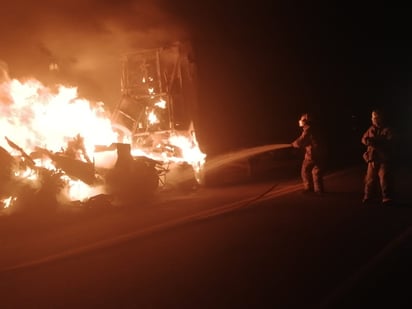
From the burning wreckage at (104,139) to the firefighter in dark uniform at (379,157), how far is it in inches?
213

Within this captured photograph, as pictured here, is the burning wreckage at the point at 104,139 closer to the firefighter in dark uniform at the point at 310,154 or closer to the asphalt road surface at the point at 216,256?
the asphalt road surface at the point at 216,256

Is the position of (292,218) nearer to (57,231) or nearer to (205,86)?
(57,231)

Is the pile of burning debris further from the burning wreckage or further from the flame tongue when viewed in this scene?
the flame tongue

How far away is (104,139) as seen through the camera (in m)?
13.2

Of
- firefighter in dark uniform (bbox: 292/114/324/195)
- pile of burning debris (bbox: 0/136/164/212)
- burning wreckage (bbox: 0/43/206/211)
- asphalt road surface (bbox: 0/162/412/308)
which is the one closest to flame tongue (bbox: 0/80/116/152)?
burning wreckage (bbox: 0/43/206/211)

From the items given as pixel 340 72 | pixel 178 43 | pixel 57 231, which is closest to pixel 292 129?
pixel 340 72

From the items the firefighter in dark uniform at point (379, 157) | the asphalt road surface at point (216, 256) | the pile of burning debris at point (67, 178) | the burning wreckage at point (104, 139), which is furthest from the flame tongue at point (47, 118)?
the firefighter in dark uniform at point (379, 157)

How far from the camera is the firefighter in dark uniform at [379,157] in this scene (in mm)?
8164

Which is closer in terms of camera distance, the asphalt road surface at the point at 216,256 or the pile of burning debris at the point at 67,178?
the asphalt road surface at the point at 216,256

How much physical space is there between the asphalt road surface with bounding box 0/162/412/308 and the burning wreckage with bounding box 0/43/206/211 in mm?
1428

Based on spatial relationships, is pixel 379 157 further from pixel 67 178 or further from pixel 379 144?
pixel 67 178

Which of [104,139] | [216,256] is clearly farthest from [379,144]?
[104,139]

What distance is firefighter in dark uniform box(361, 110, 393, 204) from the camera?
8.16m

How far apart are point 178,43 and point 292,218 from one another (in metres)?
8.70
